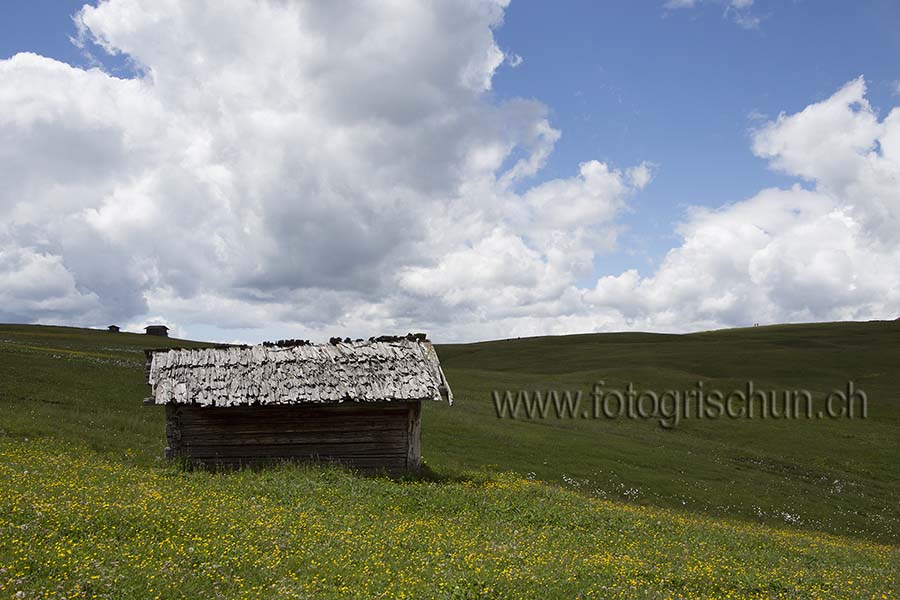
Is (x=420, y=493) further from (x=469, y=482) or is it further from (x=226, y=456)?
(x=226, y=456)

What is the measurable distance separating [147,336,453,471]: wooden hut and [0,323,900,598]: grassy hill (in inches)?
69.2

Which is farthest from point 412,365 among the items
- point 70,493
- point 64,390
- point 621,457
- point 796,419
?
point 796,419

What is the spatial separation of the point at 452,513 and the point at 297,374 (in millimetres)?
8525

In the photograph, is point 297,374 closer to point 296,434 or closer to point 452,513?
point 296,434

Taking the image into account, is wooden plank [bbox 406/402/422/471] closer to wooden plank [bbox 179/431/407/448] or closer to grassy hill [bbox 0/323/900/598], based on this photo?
wooden plank [bbox 179/431/407/448]

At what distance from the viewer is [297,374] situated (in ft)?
71.3

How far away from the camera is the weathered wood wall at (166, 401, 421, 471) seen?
70.0ft

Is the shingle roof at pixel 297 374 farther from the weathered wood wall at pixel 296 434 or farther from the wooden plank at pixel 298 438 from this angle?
the wooden plank at pixel 298 438

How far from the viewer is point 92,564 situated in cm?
834

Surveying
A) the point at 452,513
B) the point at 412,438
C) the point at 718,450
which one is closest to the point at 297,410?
the point at 412,438

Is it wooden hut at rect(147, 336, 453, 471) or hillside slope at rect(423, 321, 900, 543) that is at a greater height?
wooden hut at rect(147, 336, 453, 471)

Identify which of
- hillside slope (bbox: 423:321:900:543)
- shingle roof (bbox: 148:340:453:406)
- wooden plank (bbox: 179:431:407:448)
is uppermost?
shingle roof (bbox: 148:340:453:406)

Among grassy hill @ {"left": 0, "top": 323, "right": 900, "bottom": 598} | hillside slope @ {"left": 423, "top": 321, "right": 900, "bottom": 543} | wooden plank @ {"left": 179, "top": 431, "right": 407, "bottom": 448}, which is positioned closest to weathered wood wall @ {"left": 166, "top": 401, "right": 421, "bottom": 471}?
wooden plank @ {"left": 179, "top": 431, "right": 407, "bottom": 448}

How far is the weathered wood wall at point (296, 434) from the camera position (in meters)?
21.3
